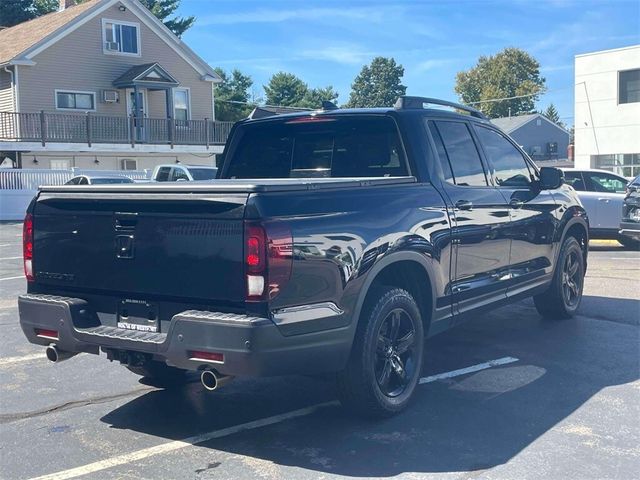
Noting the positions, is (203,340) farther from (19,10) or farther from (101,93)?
(19,10)

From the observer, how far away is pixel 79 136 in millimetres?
30938

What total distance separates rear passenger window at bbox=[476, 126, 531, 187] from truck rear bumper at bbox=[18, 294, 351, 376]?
9.12 ft

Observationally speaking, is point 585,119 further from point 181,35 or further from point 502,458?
point 181,35

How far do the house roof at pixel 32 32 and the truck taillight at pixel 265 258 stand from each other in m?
29.8

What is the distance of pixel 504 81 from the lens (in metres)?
78.6

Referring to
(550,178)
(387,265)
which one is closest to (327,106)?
(387,265)

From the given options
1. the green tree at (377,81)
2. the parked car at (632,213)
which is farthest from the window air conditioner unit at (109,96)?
the green tree at (377,81)

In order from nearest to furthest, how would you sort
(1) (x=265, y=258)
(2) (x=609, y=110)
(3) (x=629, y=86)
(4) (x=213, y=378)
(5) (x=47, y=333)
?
(1) (x=265, y=258) → (4) (x=213, y=378) → (5) (x=47, y=333) → (3) (x=629, y=86) → (2) (x=609, y=110)

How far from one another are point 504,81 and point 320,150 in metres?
76.5

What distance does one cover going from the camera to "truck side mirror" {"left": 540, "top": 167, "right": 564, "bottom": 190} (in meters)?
7.11

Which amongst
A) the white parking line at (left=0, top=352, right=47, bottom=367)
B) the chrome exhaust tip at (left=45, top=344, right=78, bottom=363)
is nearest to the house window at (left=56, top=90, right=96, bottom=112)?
the white parking line at (left=0, top=352, right=47, bottom=367)

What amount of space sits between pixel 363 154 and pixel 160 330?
2.30m

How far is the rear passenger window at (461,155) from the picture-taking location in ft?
19.7

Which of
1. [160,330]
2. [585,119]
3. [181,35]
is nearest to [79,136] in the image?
[585,119]
